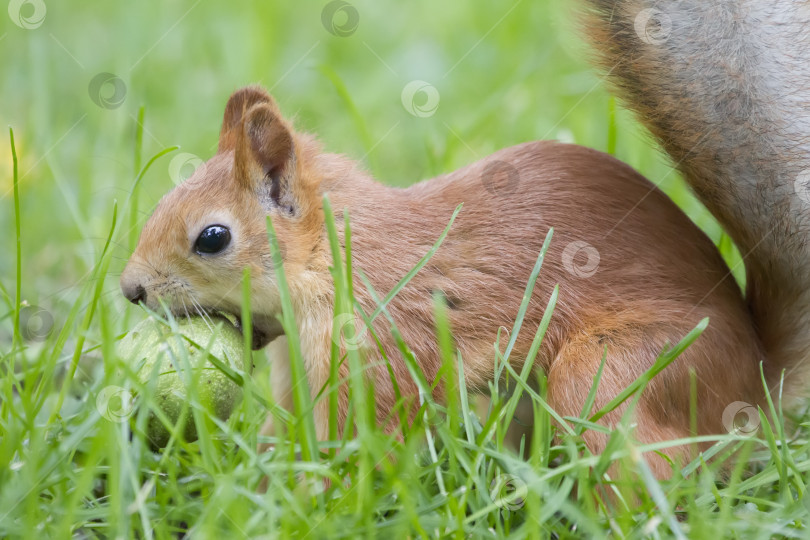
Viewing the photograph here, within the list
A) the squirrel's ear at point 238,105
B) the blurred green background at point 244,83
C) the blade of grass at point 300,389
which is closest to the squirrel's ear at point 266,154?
the squirrel's ear at point 238,105

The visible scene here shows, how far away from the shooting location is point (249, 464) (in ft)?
4.30

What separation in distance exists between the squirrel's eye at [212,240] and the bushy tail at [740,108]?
0.75m

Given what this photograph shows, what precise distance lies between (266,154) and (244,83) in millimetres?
1893

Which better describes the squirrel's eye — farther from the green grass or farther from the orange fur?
the green grass

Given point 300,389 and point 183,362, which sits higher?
point 183,362

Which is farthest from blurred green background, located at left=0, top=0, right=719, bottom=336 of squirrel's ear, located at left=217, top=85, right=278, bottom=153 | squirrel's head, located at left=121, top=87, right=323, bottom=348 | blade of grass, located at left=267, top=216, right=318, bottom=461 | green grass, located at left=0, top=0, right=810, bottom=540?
blade of grass, located at left=267, top=216, right=318, bottom=461

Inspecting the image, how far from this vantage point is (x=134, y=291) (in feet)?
5.32

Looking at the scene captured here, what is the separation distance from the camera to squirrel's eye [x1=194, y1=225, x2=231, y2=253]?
162 cm

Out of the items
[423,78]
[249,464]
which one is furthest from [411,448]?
[423,78]

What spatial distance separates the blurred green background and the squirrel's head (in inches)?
28.6

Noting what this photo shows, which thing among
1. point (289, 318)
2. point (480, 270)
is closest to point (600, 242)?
point (480, 270)

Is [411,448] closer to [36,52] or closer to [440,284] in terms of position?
[440,284]

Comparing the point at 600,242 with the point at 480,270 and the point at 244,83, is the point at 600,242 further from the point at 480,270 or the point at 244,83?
the point at 244,83

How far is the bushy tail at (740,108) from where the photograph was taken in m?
1.53
